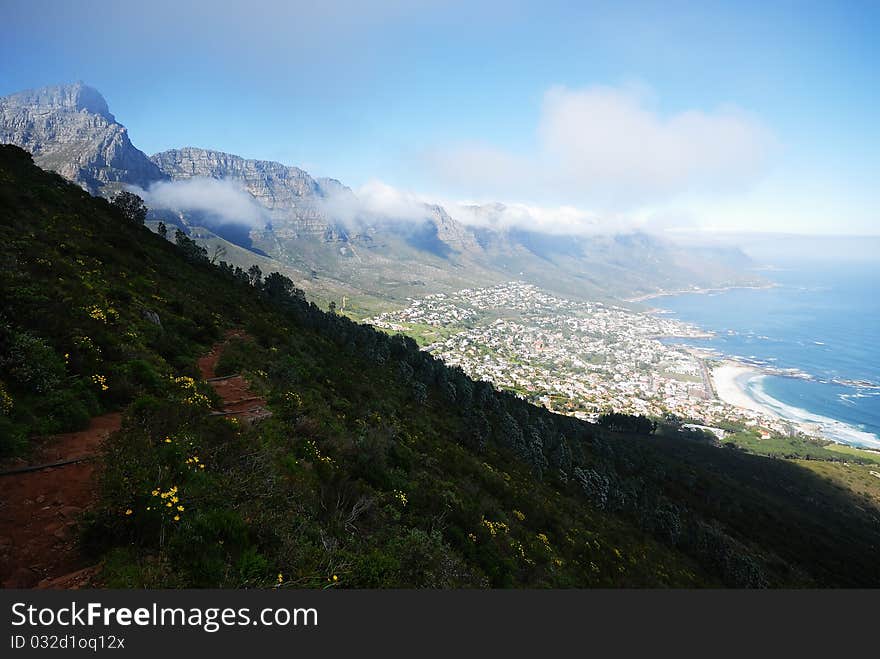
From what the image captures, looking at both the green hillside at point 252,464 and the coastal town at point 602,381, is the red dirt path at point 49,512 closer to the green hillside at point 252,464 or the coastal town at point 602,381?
the green hillside at point 252,464

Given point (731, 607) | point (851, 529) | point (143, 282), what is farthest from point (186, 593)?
point (851, 529)

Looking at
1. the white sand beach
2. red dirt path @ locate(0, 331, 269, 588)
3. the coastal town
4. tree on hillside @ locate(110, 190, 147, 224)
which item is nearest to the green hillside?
red dirt path @ locate(0, 331, 269, 588)

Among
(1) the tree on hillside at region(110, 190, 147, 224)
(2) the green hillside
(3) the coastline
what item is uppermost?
(1) the tree on hillside at region(110, 190, 147, 224)

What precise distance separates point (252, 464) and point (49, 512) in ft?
9.33

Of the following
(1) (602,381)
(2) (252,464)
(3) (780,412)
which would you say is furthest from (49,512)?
(1) (602,381)

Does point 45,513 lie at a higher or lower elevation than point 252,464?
higher

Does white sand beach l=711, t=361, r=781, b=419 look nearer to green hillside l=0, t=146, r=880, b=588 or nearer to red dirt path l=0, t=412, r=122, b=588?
green hillside l=0, t=146, r=880, b=588

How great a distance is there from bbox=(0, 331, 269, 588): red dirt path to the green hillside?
0.30m

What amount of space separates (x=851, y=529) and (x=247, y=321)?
320 ft

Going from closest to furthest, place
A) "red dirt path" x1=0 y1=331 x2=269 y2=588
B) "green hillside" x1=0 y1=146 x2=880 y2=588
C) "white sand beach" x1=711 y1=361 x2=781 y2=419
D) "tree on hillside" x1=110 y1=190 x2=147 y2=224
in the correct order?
"red dirt path" x1=0 y1=331 x2=269 y2=588
"green hillside" x1=0 y1=146 x2=880 y2=588
"tree on hillside" x1=110 y1=190 x2=147 y2=224
"white sand beach" x1=711 y1=361 x2=781 y2=419

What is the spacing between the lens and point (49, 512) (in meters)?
5.43

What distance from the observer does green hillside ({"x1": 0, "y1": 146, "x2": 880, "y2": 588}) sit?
5.48m

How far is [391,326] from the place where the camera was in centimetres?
19275

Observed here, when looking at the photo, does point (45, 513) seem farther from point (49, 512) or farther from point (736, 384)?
point (736, 384)
